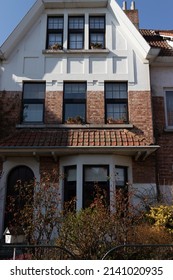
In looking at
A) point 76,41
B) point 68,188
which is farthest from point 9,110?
point 76,41

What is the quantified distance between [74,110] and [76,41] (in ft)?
10.6

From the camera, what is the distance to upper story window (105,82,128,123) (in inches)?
540

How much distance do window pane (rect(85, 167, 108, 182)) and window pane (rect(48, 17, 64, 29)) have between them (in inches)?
265

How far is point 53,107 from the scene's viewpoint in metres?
13.7

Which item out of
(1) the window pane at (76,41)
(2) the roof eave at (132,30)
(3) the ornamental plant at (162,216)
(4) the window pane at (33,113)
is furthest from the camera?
(1) the window pane at (76,41)

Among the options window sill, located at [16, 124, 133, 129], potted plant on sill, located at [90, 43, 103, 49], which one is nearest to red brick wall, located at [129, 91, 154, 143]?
window sill, located at [16, 124, 133, 129]

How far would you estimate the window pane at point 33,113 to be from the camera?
13688 mm

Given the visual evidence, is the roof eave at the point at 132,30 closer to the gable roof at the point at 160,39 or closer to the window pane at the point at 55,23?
the gable roof at the point at 160,39

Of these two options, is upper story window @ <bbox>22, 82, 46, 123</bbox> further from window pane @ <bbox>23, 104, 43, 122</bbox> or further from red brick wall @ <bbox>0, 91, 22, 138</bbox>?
red brick wall @ <bbox>0, 91, 22, 138</bbox>

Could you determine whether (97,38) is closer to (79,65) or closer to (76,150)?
(79,65)

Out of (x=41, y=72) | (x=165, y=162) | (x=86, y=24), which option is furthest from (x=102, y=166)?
(x=86, y=24)

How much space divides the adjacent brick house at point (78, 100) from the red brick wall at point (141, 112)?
0.04 meters

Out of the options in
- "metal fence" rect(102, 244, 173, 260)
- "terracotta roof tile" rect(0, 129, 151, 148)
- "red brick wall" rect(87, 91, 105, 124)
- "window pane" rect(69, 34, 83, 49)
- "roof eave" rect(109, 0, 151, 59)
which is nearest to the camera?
"metal fence" rect(102, 244, 173, 260)

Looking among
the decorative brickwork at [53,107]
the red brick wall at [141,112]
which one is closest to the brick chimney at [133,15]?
the red brick wall at [141,112]
